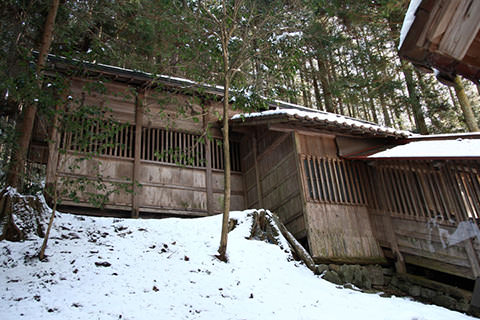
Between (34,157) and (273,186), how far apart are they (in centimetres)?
691

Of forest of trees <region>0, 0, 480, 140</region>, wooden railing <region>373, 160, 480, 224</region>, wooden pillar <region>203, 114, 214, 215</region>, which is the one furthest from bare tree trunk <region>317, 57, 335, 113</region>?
wooden pillar <region>203, 114, 214, 215</region>

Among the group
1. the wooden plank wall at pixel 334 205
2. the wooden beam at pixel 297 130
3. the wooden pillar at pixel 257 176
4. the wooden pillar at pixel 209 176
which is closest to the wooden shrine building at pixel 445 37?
the wooden plank wall at pixel 334 205

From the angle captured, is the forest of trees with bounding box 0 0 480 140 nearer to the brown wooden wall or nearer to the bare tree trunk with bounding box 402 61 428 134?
the bare tree trunk with bounding box 402 61 428 134

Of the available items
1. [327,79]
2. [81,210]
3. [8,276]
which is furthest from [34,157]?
[327,79]

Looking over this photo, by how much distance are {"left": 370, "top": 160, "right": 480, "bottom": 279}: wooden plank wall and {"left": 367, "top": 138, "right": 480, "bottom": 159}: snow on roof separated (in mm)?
428

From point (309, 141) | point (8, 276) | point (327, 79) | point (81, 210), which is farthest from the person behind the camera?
point (327, 79)

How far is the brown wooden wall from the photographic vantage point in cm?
1012

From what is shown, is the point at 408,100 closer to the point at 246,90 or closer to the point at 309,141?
the point at 309,141

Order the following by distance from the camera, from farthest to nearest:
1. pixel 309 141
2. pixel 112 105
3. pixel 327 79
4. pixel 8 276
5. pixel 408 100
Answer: pixel 327 79 < pixel 408 100 < pixel 112 105 < pixel 309 141 < pixel 8 276

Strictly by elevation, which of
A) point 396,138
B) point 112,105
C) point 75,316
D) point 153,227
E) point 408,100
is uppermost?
point 408,100

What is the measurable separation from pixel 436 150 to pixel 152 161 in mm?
7692

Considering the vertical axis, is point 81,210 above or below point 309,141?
below

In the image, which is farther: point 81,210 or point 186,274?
point 81,210

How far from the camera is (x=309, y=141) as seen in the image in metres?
10.1
